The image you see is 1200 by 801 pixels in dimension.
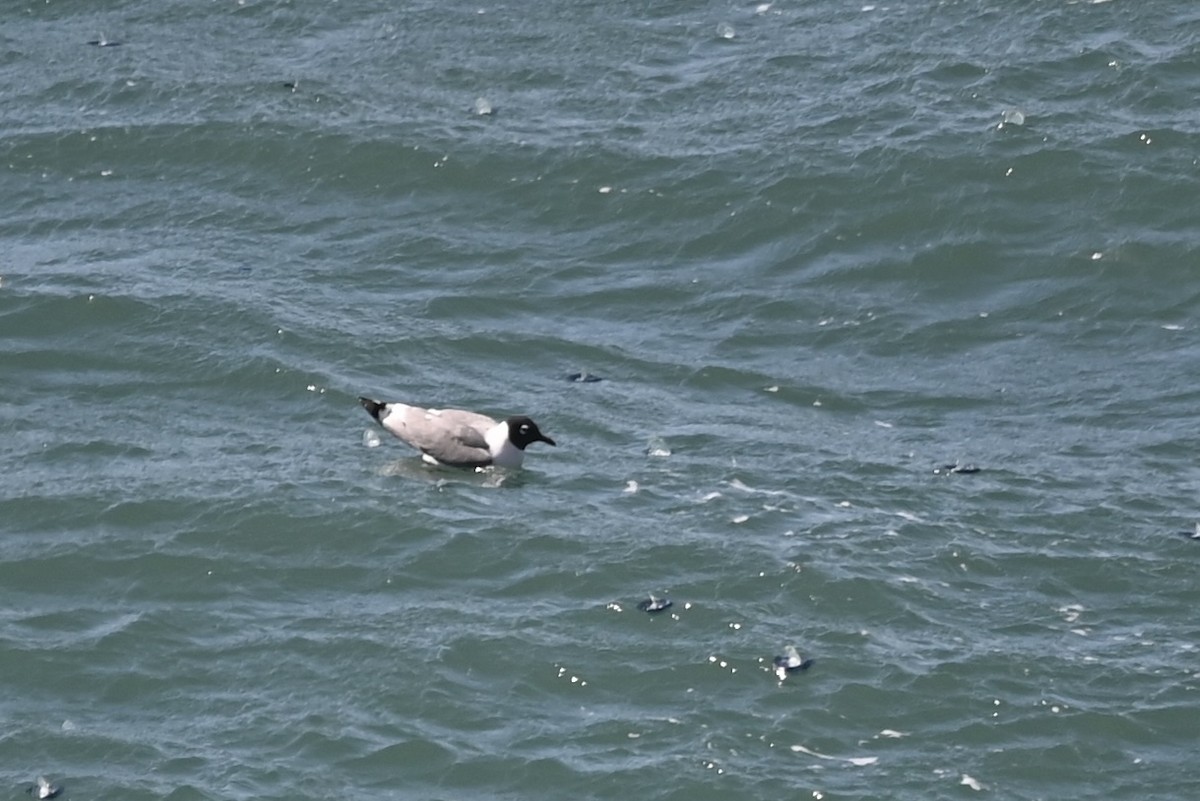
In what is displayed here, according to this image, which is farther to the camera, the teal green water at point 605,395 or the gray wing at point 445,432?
the gray wing at point 445,432

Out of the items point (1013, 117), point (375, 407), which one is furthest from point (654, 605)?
point (1013, 117)

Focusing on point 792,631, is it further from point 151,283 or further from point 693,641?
point 151,283

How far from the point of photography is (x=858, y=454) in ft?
59.7

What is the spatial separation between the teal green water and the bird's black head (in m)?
0.32

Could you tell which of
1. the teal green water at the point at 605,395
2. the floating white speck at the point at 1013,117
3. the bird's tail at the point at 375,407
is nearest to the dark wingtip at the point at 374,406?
the bird's tail at the point at 375,407

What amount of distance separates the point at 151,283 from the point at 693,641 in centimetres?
839

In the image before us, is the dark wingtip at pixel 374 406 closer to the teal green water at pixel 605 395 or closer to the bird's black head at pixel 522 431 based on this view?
the teal green water at pixel 605 395

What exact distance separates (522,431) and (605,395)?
5.57ft

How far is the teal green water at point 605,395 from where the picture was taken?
14.4 m

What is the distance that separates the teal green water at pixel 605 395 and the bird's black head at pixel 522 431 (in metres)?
0.32

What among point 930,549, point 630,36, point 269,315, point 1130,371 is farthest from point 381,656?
point 630,36

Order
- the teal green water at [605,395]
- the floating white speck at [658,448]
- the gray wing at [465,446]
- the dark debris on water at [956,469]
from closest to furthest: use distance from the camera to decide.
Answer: the teal green water at [605,395]
the dark debris on water at [956,469]
the gray wing at [465,446]
the floating white speck at [658,448]

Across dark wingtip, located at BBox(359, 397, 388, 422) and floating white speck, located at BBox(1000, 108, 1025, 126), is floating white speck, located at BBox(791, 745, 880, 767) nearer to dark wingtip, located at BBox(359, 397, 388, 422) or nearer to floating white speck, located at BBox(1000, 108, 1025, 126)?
dark wingtip, located at BBox(359, 397, 388, 422)

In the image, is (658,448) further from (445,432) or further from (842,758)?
(842,758)
